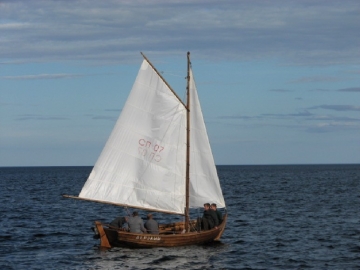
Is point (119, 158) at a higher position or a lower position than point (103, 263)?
higher

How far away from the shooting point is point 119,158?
39000 millimetres

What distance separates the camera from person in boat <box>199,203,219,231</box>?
133ft

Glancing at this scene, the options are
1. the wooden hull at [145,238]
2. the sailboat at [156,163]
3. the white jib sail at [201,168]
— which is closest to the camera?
the wooden hull at [145,238]

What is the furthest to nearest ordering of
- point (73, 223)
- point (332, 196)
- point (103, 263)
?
point (332, 196) < point (73, 223) < point (103, 263)

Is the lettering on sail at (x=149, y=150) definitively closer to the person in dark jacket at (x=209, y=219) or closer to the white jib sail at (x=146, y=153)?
the white jib sail at (x=146, y=153)

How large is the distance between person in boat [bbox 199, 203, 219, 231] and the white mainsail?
0.54m

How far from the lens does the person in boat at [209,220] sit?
4047 cm

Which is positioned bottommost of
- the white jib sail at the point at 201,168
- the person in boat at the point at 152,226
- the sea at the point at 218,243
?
the sea at the point at 218,243

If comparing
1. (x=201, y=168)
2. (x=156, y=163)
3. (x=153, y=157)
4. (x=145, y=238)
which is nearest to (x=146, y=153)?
(x=153, y=157)

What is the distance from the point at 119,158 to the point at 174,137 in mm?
3162

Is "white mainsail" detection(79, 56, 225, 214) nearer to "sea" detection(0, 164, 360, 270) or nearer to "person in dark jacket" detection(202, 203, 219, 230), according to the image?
"person in dark jacket" detection(202, 203, 219, 230)

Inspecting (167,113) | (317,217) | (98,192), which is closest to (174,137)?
(167,113)

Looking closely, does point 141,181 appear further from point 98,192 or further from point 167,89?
point 167,89

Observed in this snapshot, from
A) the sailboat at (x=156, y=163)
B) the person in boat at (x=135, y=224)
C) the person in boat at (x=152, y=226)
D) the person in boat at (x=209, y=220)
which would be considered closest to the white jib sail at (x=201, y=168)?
the sailboat at (x=156, y=163)
